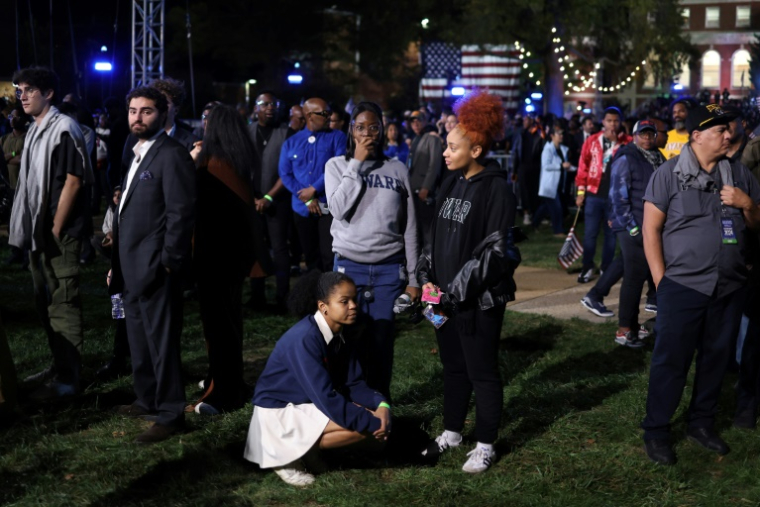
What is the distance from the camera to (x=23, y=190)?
7020mm

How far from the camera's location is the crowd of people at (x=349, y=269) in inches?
215

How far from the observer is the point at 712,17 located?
92.3 meters

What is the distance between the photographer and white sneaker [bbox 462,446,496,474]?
18.3 ft

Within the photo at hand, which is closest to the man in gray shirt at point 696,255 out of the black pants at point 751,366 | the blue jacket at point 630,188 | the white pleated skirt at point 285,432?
the black pants at point 751,366

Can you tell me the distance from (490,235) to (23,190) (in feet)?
11.2

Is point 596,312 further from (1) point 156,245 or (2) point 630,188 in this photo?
(1) point 156,245

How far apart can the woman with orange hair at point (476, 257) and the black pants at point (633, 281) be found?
135 inches

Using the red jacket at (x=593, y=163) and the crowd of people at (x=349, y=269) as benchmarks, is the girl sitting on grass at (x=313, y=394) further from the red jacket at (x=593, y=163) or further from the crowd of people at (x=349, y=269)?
the red jacket at (x=593, y=163)

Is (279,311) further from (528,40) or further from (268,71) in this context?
(268,71)

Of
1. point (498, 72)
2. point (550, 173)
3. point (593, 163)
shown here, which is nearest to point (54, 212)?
point (593, 163)

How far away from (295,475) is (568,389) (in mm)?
2573

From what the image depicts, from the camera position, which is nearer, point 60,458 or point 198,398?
point 60,458

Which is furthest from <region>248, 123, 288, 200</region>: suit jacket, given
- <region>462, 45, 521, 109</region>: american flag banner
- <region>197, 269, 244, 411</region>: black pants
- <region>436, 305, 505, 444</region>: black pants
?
<region>462, 45, 521, 109</region>: american flag banner

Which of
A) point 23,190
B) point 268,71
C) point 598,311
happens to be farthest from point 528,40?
point 23,190
